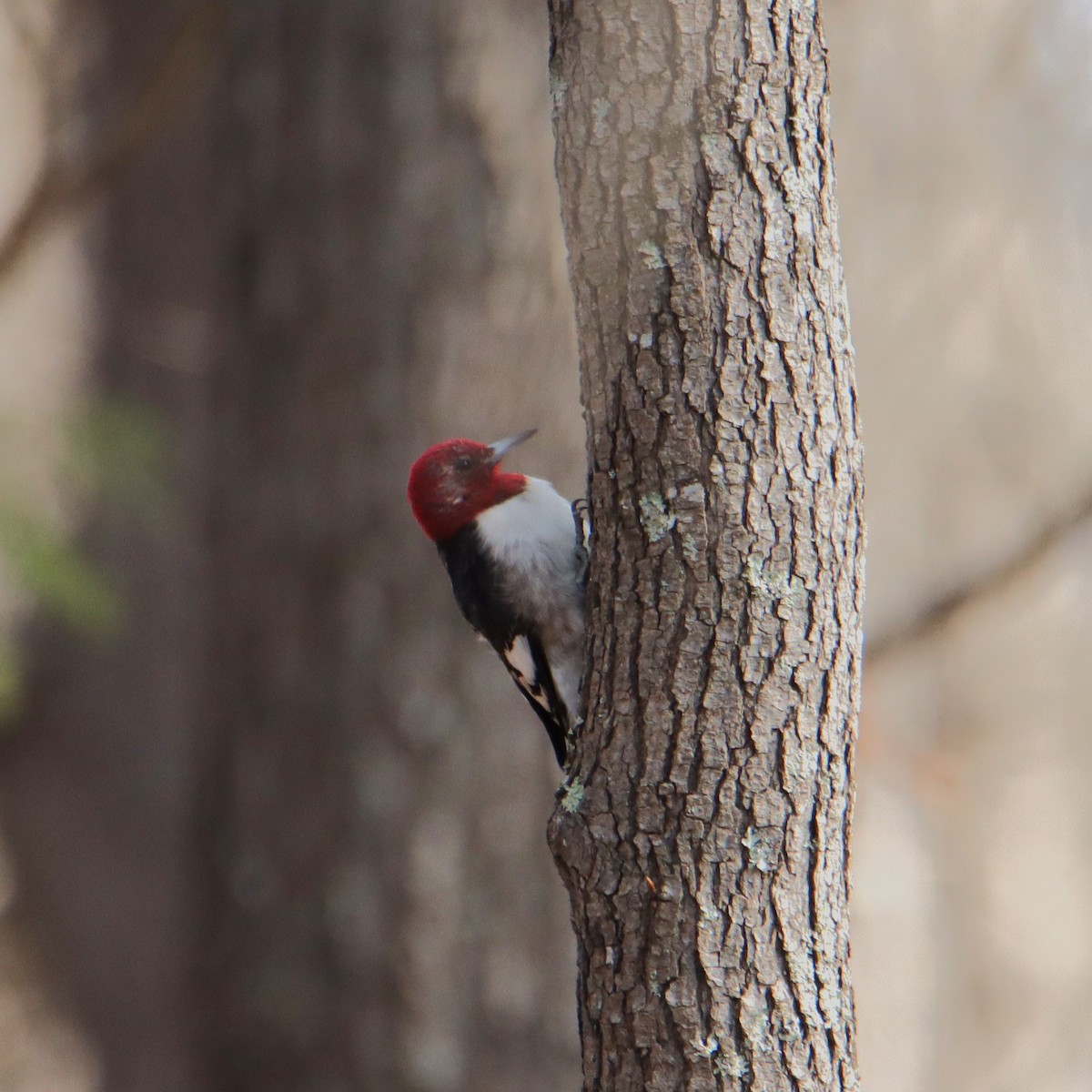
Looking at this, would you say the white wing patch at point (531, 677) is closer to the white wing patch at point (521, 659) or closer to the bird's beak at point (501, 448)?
the white wing patch at point (521, 659)

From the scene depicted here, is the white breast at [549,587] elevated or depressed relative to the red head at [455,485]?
depressed

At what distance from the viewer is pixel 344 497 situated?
4.34 meters

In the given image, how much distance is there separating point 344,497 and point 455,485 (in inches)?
48.6

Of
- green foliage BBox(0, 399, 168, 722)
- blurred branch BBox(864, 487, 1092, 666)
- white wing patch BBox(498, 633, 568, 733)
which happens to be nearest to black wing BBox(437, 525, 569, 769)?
white wing patch BBox(498, 633, 568, 733)

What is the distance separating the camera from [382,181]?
4375mm

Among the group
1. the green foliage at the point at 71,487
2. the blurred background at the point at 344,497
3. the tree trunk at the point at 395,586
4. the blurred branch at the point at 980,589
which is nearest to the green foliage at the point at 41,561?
the green foliage at the point at 71,487

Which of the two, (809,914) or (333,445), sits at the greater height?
(333,445)

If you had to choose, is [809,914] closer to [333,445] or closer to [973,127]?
[333,445]

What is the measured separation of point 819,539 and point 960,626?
4496 mm

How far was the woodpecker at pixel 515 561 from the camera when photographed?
306 cm

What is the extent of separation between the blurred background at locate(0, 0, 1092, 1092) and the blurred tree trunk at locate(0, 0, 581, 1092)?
0.04ft

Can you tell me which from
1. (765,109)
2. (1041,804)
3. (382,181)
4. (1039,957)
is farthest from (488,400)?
(1039,957)

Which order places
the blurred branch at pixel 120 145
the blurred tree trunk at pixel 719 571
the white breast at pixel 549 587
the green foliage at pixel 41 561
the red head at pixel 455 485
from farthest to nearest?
the blurred branch at pixel 120 145
the red head at pixel 455 485
the white breast at pixel 549 587
the green foliage at pixel 41 561
the blurred tree trunk at pixel 719 571

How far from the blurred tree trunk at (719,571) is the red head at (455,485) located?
1.32 meters
